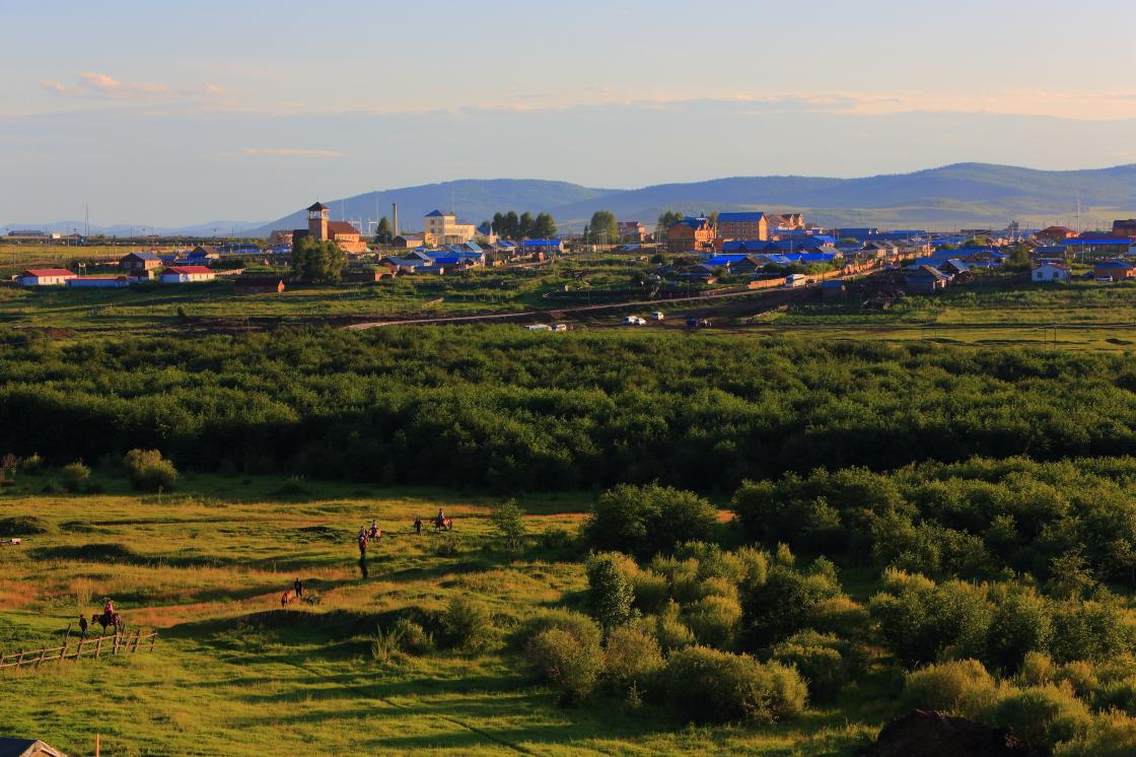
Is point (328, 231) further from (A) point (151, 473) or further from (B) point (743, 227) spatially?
(A) point (151, 473)

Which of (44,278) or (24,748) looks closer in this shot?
(24,748)

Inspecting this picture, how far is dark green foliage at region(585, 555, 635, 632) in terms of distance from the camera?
898 inches

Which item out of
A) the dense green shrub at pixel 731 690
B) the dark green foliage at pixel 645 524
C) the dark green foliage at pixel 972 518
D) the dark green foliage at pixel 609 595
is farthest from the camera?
the dark green foliage at pixel 645 524

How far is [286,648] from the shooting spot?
2194 centimetres

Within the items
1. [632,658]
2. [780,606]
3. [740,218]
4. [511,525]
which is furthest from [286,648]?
[740,218]

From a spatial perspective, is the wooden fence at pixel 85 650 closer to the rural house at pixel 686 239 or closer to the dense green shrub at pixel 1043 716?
the dense green shrub at pixel 1043 716

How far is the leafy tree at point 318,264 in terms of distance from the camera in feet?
336

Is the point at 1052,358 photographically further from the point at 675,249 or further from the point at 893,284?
the point at 675,249

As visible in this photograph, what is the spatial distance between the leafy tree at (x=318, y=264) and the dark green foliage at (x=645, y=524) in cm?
7590

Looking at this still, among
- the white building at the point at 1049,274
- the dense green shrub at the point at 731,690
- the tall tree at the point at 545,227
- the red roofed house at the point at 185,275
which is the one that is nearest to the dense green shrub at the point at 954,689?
the dense green shrub at the point at 731,690

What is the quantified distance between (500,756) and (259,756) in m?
3.21

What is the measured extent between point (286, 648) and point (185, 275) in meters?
88.6

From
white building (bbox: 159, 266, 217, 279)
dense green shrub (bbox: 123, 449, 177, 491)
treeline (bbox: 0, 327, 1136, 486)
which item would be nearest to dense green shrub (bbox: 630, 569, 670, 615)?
treeline (bbox: 0, 327, 1136, 486)

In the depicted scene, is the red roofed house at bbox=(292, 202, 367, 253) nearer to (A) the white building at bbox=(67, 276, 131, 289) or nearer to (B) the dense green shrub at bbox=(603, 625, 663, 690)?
(A) the white building at bbox=(67, 276, 131, 289)
